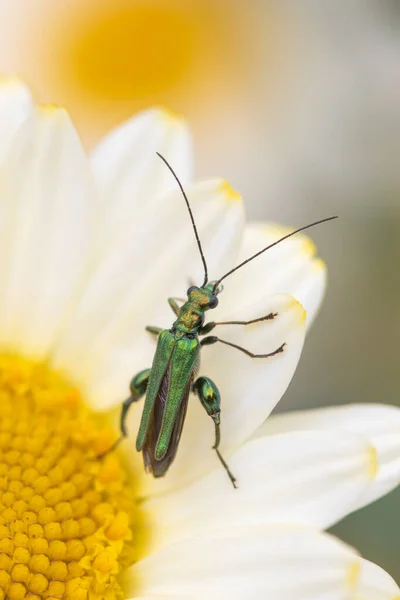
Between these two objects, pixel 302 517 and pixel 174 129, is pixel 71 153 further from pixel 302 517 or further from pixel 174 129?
pixel 302 517

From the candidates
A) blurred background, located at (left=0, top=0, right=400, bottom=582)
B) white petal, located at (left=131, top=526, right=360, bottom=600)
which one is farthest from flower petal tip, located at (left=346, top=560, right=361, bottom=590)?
blurred background, located at (left=0, top=0, right=400, bottom=582)

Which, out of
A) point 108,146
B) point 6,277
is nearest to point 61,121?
point 108,146

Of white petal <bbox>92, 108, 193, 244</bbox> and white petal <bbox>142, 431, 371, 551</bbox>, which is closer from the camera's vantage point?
white petal <bbox>142, 431, 371, 551</bbox>

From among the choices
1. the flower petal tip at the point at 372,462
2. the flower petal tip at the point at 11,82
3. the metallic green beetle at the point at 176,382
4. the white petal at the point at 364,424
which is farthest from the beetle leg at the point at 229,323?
the flower petal tip at the point at 11,82

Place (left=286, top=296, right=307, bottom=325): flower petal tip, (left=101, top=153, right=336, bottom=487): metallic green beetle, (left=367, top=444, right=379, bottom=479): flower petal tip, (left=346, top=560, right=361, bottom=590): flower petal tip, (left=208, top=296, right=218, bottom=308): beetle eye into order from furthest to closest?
1. (left=208, top=296, right=218, bottom=308): beetle eye
2. (left=101, top=153, right=336, bottom=487): metallic green beetle
3. (left=286, top=296, right=307, bottom=325): flower petal tip
4. (left=367, top=444, right=379, bottom=479): flower petal tip
5. (left=346, top=560, right=361, bottom=590): flower petal tip

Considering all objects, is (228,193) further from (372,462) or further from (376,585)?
(376,585)

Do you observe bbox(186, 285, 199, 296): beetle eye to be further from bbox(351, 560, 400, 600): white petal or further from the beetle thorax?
bbox(351, 560, 400, 600): white petal
